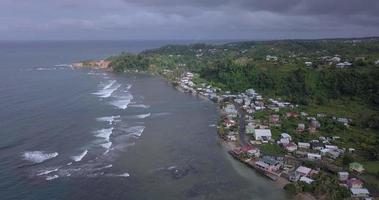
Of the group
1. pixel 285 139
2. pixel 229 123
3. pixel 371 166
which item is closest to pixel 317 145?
pixel 285 139

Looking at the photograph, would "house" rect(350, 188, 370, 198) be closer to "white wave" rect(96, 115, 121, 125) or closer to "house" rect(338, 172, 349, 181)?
"house" rect(338, 172, 349, 181)

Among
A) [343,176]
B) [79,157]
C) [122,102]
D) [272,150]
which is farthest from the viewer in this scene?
[122,102]

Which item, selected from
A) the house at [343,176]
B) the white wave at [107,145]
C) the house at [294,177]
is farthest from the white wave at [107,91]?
the house at [343,176]

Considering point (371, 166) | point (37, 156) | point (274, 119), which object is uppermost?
point (37, 156)

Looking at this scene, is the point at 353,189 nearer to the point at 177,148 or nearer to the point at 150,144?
the point at 177,148

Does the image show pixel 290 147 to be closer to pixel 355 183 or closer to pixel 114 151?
pixel 355 183

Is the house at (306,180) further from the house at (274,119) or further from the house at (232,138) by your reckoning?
the house at (274,119)

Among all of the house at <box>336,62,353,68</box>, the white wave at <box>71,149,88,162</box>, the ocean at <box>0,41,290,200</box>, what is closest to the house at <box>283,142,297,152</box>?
the ocean at <box>0,41,290,200</box>
